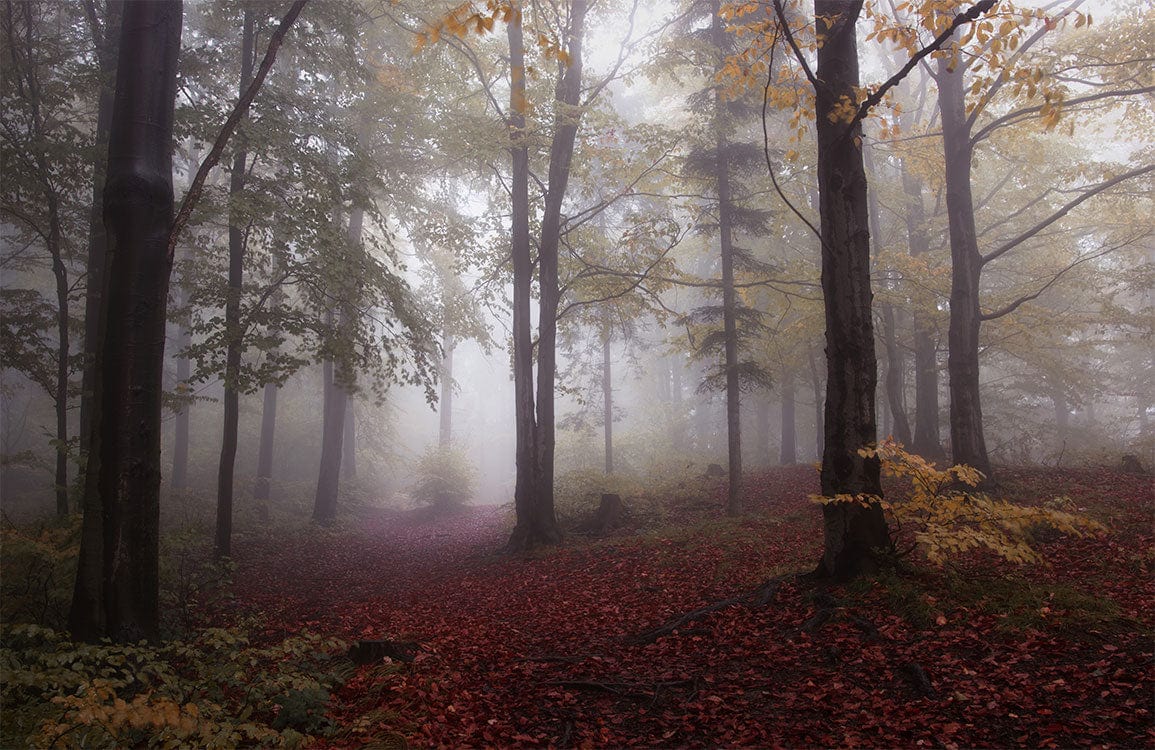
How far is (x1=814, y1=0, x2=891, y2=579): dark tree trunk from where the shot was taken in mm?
5504

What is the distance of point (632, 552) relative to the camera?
10.2 meters

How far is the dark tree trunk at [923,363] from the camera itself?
15825mm

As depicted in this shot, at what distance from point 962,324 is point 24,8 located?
16.3m

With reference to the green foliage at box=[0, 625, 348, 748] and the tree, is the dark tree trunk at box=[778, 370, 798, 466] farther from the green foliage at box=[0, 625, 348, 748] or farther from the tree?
the green foliage at box=[0, 625, 348, 748]

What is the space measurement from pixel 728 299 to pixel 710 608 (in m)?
8.11

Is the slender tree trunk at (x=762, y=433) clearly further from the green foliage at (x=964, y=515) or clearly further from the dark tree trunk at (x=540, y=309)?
the green foliage at (x=964, y=515)

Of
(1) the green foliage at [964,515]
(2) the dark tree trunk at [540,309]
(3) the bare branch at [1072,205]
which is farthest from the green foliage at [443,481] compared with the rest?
(1) the green foliage at [964,515]

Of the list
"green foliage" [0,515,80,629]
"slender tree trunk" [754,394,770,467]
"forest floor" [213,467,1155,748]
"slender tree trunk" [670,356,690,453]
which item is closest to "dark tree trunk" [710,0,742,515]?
"forest floor" [213,467,1155,748]

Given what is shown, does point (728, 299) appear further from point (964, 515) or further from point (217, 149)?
point (217, 149)

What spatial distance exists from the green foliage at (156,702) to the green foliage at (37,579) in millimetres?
535

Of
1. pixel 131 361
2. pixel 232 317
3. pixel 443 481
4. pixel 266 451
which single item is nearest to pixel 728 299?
pixel 232 317

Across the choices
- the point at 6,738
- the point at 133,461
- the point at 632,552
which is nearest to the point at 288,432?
the point at 632,552

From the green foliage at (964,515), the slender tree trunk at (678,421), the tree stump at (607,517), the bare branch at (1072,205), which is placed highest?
the bare branch at (1072,205)

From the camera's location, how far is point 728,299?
42.1 feet
